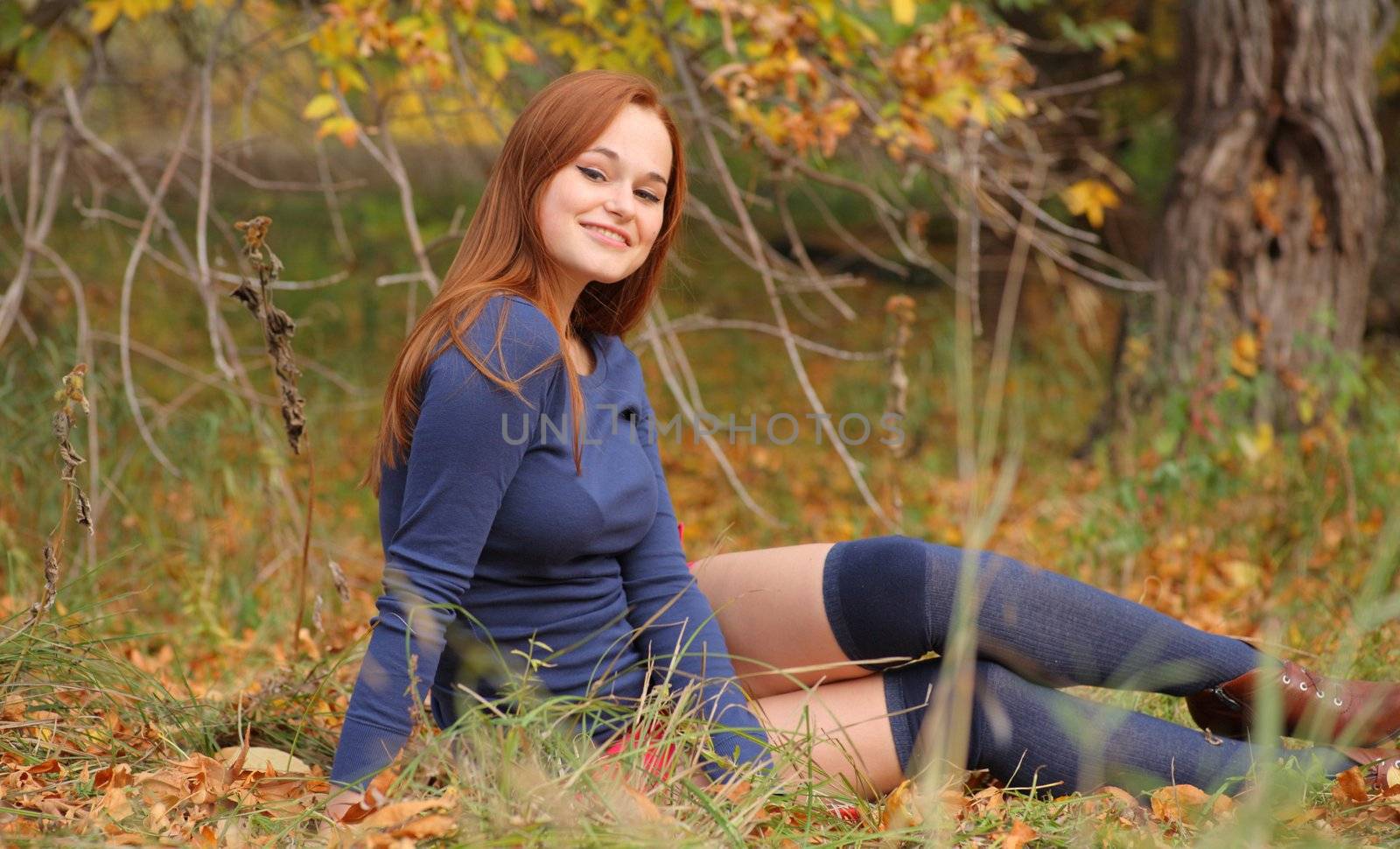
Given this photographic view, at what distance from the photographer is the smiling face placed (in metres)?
1.98

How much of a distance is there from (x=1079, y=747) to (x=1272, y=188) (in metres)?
3.39

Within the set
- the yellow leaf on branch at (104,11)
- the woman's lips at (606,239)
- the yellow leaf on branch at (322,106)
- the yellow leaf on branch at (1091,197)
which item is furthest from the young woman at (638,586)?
the yellow leaf on branch at (1091,197)

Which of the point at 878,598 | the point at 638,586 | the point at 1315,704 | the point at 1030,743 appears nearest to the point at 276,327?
the point at 638,586

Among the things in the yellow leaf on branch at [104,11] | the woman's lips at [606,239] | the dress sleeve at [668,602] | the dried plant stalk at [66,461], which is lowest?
the dress sleeve at [668,602]

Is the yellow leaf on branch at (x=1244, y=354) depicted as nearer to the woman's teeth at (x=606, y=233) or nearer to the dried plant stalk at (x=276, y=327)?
the woman's teeth at (x=606, y=233)

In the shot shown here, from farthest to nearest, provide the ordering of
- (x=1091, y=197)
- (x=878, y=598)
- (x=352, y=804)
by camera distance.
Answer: (x=1091, y=197), (x=878, y=598), (x=352, y=804)

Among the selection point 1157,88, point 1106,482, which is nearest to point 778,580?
point 1106,482

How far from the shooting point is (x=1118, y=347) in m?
5.09

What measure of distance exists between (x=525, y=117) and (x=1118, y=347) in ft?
12.0

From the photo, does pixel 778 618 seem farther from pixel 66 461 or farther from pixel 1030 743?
pixel 66 461

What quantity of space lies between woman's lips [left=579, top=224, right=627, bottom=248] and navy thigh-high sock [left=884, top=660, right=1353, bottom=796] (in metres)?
0.84

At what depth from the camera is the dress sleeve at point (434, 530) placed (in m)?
1.69

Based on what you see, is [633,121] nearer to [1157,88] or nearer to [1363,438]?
[1363,438]

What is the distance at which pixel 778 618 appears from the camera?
82.4 inches
